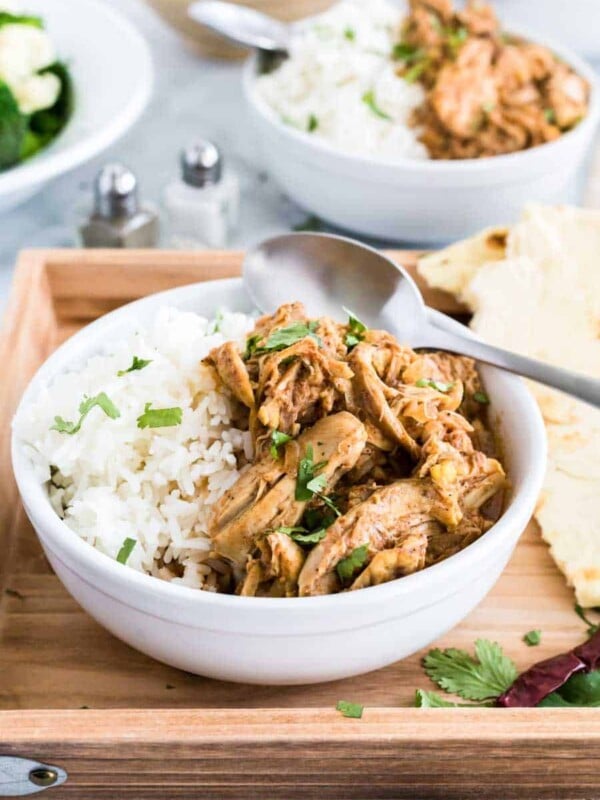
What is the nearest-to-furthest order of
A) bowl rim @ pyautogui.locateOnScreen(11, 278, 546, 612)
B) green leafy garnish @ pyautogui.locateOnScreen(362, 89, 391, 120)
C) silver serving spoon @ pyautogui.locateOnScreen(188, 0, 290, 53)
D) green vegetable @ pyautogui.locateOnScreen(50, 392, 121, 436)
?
bowl rim @ pyautogui.locateOnScreen(11, 278, 546, 612)
green vegetable @ pyautogui.locateOnScreen(50, 392, 121, 436)
green leafy garnish @ pyautogui.locateOnScreen(362, 89, 391, 120)
silver serving spoon @ pyautogui.locateOnScreen(188, 0, 290, 53)

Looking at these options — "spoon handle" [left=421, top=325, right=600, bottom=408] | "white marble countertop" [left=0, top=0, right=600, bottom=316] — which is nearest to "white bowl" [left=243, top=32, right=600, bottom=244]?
"white marble countertop" [left=0, top=0, right=600, bottom=316]

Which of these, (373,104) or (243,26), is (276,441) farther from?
(243,26)

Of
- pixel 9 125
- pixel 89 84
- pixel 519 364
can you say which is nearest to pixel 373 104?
pixel 89 84

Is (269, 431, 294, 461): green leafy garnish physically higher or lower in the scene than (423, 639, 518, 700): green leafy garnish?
higher

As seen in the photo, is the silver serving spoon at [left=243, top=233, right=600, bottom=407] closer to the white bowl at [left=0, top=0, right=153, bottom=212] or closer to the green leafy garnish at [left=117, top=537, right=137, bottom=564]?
the green leafy garnish at [left=117, top=537, right=137, bottom=564]

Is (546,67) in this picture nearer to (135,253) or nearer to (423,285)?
(423,285)

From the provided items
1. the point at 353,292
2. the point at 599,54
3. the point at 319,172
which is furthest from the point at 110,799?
the point at 599,54

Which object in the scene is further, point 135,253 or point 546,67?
point 546,67

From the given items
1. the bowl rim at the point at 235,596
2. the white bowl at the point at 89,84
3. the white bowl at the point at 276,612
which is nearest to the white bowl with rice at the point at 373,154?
the white bowl at the point at 89,84
